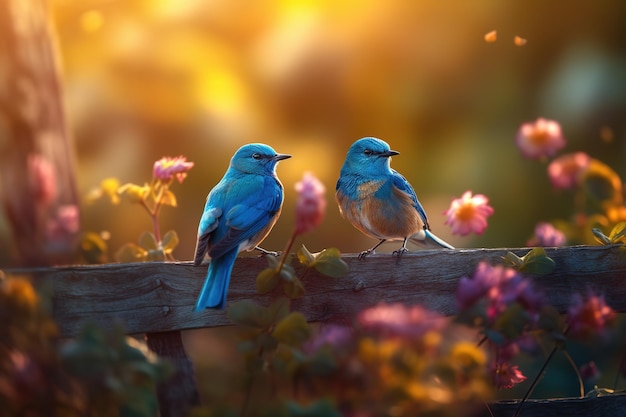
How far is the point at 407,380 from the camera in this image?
1711 millimetres

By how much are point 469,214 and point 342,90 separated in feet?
8.40

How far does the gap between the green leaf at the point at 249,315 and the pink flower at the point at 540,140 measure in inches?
94.4

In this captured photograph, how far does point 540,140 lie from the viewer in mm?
4004

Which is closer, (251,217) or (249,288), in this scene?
(249,288)

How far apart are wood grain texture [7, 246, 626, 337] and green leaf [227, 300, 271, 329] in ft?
1.01

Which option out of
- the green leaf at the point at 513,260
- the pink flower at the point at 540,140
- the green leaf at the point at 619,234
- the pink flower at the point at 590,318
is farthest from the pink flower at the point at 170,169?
the pink flower at the point at 540,140

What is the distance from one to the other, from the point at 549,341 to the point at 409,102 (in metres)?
3.36

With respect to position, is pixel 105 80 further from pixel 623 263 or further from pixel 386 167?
pixel 623 263

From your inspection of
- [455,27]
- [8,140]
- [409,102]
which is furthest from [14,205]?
[455,27]

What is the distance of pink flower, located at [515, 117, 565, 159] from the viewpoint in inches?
157

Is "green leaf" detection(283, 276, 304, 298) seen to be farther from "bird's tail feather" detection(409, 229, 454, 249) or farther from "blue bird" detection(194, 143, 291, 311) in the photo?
"bird's tail feather" detection(409, 229, 454, 249)

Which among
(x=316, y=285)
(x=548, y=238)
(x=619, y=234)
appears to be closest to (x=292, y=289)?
(x=316, y=285)

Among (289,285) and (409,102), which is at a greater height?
(409,102)

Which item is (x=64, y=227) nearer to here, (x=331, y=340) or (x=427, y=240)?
(x=427, y=240)
